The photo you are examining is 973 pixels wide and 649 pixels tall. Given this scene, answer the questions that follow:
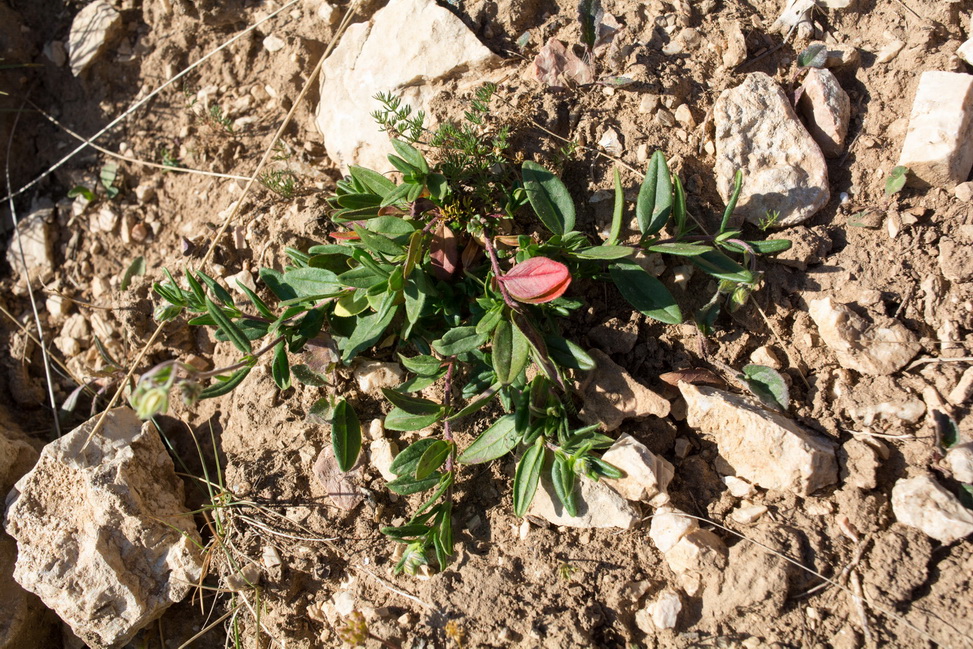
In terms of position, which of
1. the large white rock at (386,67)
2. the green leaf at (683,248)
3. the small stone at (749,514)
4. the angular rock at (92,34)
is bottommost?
the small stone at (749,514)

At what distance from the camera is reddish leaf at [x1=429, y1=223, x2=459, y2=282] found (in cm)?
297

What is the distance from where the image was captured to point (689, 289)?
303cm

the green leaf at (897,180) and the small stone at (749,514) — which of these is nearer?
the small stone at (749,514)

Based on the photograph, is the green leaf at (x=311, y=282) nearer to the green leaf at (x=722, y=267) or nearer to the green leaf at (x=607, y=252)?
the green leaf at (x=607, y=252)

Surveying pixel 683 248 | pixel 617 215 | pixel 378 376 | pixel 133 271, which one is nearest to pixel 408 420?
pixel 378 376

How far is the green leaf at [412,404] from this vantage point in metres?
2.86

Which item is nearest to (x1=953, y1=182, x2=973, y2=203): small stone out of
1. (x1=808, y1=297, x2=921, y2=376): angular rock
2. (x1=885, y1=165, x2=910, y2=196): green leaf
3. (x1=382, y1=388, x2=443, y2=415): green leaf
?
(x1=885, y1=165, x2=910, y2=196): green leaf

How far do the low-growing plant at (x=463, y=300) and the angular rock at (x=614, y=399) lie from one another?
9 centimetres

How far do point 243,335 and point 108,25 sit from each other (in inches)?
101

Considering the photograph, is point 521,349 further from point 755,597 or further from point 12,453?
point 12,453

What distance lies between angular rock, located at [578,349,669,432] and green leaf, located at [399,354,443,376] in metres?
0.63

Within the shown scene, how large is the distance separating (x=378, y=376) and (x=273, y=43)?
2063mm

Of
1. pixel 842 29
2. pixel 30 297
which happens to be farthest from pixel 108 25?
pixel 842 29

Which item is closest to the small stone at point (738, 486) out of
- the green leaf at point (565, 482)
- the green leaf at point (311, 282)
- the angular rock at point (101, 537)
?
the green leaf at point (565, 482)
